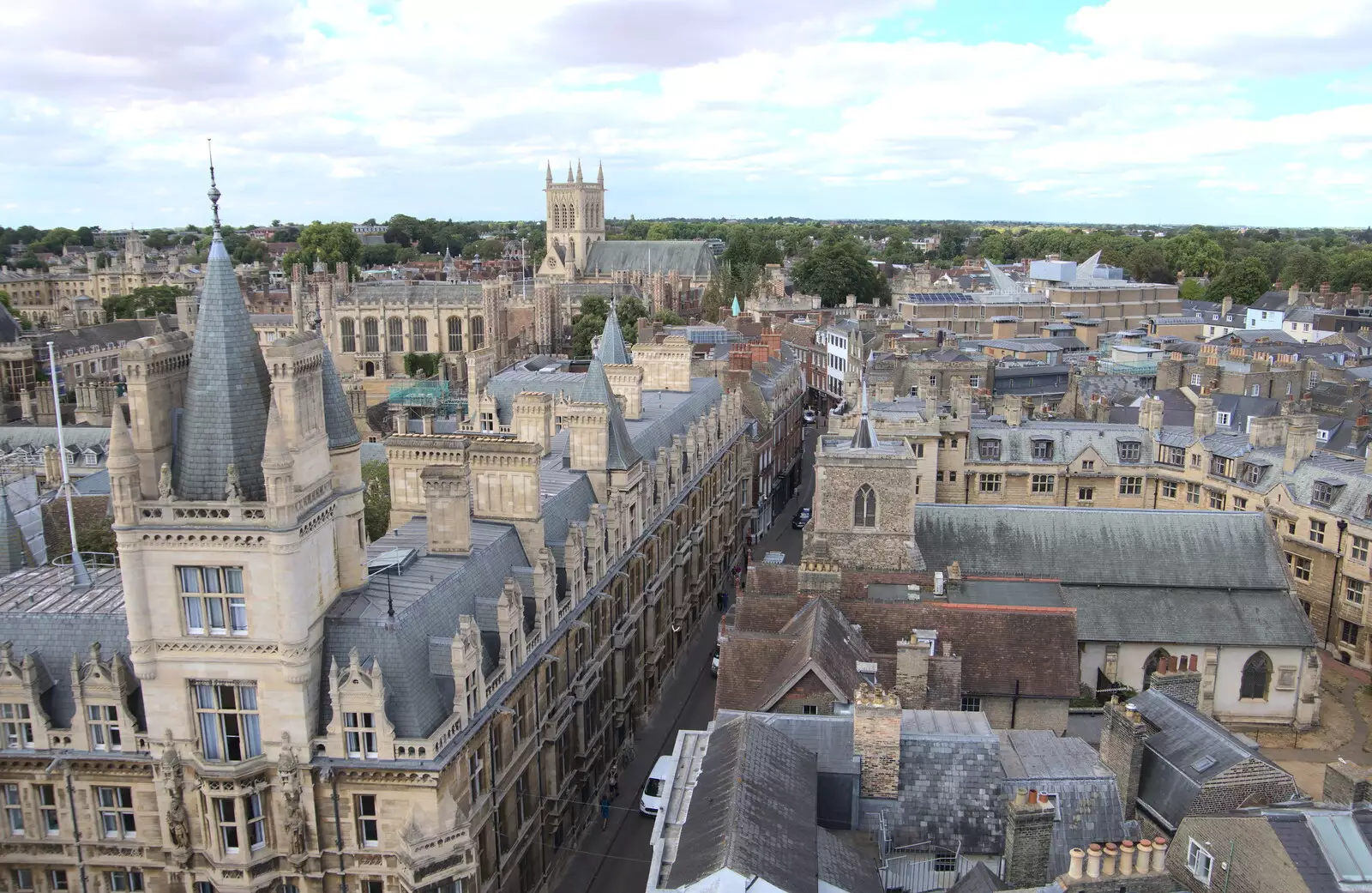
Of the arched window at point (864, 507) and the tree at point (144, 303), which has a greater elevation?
the tree at point (144, 303)

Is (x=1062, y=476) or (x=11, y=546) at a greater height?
(x=11, y=546)

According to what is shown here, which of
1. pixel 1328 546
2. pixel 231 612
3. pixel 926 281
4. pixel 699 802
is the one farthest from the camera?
pixel 926 281

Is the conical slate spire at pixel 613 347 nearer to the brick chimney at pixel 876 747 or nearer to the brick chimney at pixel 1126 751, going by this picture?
the brick chimney at pixel 876 747

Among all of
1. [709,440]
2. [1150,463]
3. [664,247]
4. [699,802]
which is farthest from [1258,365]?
[664,247]

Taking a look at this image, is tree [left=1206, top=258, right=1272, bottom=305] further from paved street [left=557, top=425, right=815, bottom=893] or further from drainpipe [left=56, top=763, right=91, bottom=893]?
drainpipe [left=56, top=763, right=91, bottom=893]

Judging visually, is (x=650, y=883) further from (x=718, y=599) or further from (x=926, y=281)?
(x=926, y=281)

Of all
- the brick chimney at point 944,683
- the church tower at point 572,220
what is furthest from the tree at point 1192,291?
the brick chimney at point 944,683

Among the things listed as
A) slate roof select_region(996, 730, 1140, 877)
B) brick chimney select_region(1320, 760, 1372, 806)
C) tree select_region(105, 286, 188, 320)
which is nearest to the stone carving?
slate roof select_region(996, 730, 1140, 877)
